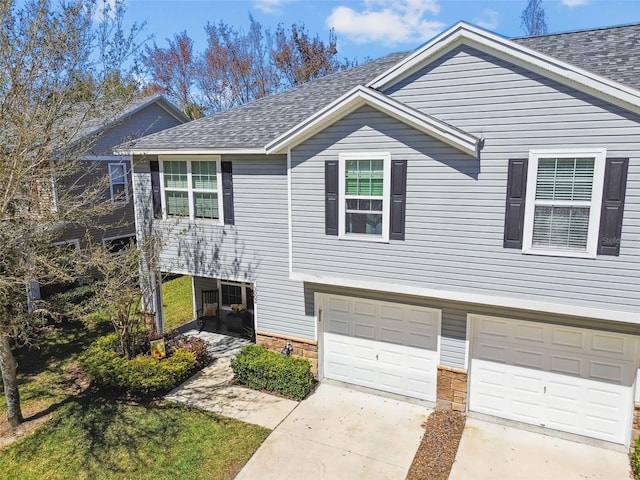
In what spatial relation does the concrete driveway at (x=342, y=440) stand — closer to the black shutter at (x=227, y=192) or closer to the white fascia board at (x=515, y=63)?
the black shutter at (x=227, y=192)

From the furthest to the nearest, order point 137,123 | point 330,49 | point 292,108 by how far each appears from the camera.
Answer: point 330,49 → point 137,123 → point 292,108

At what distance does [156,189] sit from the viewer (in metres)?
12.7

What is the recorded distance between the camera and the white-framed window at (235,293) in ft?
49.3

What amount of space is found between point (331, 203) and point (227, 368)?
5596 mm

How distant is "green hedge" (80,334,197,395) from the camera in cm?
1053

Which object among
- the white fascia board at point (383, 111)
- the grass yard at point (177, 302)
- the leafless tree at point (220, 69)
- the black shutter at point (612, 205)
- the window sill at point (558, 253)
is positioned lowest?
the grass yard at point (177, 302)

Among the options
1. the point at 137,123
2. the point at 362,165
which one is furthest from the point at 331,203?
the point at 137,123

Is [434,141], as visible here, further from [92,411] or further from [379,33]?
[379,33]

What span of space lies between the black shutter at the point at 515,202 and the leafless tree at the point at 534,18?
A: 33.7m

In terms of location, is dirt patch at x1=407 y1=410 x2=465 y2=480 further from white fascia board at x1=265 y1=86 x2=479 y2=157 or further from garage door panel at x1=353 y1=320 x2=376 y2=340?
white fascia board at x1=265 y1=86 x2=479 y2=157

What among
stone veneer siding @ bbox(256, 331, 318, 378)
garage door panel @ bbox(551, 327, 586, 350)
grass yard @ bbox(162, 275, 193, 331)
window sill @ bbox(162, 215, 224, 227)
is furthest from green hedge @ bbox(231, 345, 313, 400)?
garage door panel @ bbox(551, 327, 586, 350)

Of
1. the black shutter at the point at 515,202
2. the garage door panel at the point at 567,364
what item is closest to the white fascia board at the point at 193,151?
the black shutter at the point at 515,202

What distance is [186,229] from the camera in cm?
1238

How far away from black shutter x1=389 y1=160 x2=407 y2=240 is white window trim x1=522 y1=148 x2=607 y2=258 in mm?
2266
